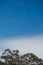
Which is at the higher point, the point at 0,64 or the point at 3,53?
the point at 3,53

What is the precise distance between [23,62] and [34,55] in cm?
248

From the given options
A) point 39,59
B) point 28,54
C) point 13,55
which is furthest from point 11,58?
point 39,59

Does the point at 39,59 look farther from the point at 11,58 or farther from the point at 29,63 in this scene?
the point at 11,58

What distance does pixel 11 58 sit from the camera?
25.1 m

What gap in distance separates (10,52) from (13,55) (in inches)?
27.9

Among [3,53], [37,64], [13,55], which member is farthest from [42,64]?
[3,53]

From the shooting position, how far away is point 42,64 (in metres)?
25.9

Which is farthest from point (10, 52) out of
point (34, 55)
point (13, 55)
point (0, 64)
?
point (34, 55)

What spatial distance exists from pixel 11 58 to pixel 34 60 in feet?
13.4

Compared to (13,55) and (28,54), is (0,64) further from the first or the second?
(28,54)

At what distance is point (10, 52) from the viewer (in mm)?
25156

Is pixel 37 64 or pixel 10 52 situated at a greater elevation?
pixel 10 52

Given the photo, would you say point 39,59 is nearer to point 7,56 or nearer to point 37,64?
point 37,64

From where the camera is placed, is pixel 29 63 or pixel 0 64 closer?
pixel 0 64
